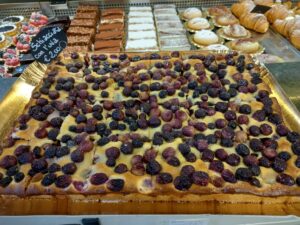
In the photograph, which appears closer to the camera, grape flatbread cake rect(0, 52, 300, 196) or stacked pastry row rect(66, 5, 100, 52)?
grape flatbread cake rect(0, 52, 300, 196)

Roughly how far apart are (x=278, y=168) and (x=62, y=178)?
1247 mm

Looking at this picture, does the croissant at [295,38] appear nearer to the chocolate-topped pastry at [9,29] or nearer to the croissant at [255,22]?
the croissant at [255,22]

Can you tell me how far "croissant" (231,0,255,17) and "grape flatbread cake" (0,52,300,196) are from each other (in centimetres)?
182

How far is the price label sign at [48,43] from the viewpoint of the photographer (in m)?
2.38

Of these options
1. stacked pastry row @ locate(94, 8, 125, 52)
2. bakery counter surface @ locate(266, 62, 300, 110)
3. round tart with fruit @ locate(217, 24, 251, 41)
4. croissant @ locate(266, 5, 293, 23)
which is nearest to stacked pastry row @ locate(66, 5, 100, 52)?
stacked pastry row @ locate(94, 8, 125, 52)

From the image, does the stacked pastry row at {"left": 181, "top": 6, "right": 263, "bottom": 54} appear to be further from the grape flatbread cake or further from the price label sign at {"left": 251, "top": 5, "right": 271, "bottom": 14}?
the grape flatbread cake

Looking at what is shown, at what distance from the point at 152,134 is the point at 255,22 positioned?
8.71ft

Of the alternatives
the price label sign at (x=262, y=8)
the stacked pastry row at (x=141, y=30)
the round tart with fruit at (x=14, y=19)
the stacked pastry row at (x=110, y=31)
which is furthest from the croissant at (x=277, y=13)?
the round tart with fruit at (x=14, y=19)

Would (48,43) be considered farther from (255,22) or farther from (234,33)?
(255,22)

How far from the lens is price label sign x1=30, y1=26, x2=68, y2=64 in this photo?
7.80 ft

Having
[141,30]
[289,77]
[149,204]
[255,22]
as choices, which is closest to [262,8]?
[255,22]

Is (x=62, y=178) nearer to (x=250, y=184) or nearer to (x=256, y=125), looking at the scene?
(x=250, y=184)

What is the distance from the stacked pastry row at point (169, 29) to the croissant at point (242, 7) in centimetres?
82

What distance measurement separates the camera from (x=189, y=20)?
13.4 feet
